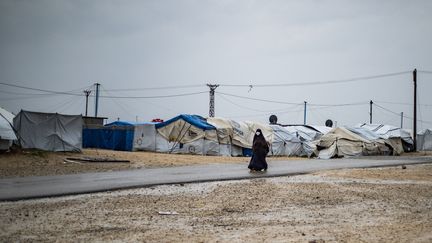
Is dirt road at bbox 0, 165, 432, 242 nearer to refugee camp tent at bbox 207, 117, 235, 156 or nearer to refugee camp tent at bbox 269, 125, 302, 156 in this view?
refugee camp tent at bbox 207, 117, 235, 156

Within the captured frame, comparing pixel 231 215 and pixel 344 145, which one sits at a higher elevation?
pixel 344 145

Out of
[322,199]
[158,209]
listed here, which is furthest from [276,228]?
[322,199]

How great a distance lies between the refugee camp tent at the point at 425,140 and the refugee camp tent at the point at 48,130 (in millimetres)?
40784

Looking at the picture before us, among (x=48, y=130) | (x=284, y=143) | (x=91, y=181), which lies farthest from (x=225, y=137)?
(x=91, y=181)

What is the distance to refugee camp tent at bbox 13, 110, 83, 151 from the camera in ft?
79.6

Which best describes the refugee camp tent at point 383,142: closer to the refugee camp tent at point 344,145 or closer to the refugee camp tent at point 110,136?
the refugee camp tent at point 344,145

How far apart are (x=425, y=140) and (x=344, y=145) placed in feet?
71.9

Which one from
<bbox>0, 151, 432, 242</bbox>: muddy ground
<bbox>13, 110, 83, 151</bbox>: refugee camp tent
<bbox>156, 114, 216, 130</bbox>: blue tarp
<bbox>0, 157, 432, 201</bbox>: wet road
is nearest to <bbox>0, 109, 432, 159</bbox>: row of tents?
<bbox>156, 114, 216, 130</bbox>: blue tarp

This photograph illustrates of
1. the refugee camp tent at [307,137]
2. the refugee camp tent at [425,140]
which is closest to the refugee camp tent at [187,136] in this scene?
the refugee camp tent at [307,137]

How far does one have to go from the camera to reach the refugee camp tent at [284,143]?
126ft

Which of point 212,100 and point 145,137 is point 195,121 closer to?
point 145,137

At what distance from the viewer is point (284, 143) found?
3888 centimetres

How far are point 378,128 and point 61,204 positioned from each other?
A: 1556 inches

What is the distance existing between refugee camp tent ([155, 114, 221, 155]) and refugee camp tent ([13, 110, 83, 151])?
9633 mm
